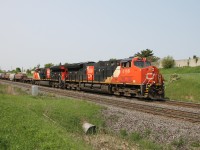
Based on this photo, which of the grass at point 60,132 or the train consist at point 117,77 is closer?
the grass at point 60,132

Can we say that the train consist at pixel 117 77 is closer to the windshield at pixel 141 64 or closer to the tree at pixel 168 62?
the windshield at pixel 141 64

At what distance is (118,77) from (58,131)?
47.2 feet

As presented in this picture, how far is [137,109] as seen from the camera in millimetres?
16500

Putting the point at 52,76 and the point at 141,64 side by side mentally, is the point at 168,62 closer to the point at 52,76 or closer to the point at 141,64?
the point at 52,76

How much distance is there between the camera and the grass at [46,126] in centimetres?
839

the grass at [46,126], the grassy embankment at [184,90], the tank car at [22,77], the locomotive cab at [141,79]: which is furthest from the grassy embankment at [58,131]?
the tank car at [22,77]

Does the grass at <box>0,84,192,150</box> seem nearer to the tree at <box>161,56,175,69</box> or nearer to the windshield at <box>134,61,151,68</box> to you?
the windshield at <box>134,61,151,68</box>

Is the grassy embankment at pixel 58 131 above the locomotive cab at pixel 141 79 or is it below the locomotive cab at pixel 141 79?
below

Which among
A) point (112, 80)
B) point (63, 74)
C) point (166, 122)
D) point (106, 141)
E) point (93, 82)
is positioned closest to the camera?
point (106, 141)

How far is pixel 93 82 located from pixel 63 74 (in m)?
8.70

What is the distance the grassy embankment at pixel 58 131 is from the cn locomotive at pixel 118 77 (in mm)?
6658

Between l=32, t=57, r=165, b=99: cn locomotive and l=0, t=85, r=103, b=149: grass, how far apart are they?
261 inches

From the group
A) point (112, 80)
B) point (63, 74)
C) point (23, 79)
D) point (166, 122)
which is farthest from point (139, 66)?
point (23, 79)

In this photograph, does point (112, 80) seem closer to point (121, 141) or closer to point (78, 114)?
point (78, 114)
